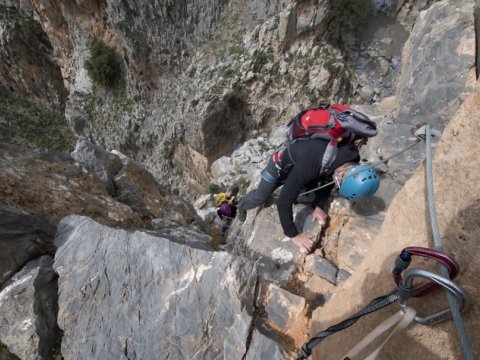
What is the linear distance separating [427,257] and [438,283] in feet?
0.56

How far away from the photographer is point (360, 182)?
351cm

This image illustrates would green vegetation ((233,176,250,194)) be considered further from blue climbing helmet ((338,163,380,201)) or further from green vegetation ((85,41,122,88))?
green vegetation ((85,41,122,88))

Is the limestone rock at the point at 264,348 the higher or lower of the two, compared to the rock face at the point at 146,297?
lower

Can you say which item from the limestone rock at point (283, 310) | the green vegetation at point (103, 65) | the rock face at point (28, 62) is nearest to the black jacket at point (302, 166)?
the limestone rock at point (283, 310)

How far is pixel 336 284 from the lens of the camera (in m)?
3.65

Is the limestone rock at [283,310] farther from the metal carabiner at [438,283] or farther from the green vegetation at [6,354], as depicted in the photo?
the green vegetation at [6,354]

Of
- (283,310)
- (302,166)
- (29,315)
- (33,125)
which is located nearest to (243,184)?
(302,166)

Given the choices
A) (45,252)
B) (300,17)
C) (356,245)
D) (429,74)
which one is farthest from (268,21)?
(45,252)

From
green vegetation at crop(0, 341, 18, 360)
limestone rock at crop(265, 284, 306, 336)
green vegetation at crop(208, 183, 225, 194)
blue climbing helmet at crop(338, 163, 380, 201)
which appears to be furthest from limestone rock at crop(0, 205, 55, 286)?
green vegetation at crop(208, 183, 225, 194)

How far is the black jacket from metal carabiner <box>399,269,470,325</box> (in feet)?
7.55

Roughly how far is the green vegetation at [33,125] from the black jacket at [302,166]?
23556 millimetres

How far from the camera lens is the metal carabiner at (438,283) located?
1162mm

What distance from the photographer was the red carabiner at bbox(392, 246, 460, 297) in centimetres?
127

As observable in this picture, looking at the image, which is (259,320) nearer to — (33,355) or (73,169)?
(33,355)
